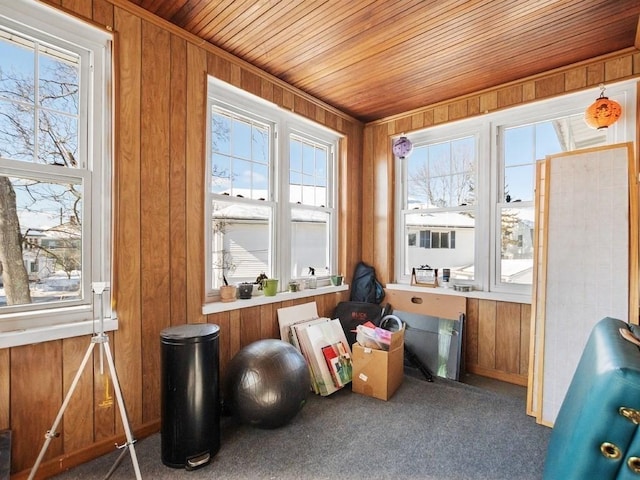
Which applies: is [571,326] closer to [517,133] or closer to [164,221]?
[517,133]

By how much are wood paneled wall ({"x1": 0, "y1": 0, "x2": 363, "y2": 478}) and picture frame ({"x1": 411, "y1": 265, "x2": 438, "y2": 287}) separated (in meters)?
2.02

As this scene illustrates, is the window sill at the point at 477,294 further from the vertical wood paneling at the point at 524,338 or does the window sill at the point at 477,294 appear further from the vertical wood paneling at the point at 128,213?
the vertical wood paneling at the point at 128,213

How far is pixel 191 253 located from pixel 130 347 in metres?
0.72

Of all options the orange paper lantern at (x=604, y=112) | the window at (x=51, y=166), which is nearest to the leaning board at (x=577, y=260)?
the orange paper lantern at (x=604, y=112)

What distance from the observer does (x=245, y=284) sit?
2805mm

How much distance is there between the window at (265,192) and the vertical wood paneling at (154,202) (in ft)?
1.34

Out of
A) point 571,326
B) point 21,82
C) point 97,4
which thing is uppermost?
point 97,4

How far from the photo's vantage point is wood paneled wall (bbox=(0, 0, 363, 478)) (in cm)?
179

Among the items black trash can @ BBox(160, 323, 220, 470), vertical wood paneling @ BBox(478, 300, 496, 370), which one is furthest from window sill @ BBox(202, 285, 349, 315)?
vertical wood paneling @ BBox(478, 300, 496, 370)

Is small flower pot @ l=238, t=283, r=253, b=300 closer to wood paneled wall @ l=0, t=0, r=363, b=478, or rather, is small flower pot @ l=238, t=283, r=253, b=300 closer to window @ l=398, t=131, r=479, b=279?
wood paneled wall @ l=0, t=0, r=363, b=478

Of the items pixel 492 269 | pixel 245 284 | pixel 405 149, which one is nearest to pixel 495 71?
pixel 405 149

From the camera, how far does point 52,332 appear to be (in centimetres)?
180

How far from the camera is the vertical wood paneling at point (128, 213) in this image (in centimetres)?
207

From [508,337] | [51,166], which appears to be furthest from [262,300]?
[508,337]
